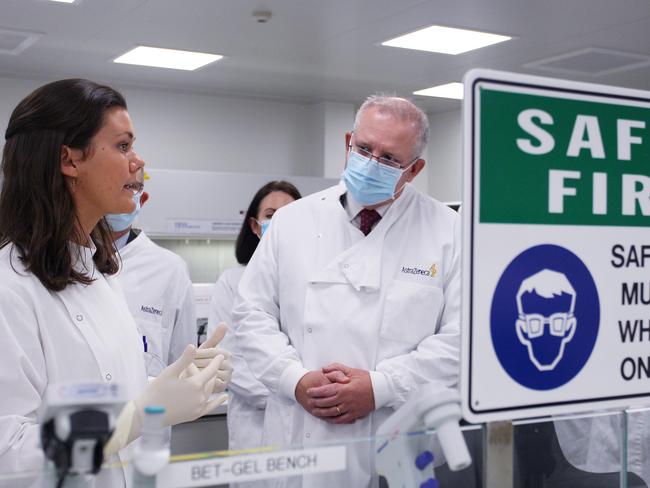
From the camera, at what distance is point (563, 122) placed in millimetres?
803

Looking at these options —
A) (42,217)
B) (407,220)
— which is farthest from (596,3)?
(42,217)

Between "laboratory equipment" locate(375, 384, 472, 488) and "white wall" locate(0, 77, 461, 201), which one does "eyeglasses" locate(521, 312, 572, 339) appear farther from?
"white wall" locate(0, 77, 461, 201)

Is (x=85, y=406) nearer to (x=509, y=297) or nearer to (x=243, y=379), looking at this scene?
(x=509, y=297)

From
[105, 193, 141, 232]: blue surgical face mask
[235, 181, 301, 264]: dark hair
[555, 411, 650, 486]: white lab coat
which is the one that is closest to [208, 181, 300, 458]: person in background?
[235, 181, 301, 264]: dark hair

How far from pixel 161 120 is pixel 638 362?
5.99m

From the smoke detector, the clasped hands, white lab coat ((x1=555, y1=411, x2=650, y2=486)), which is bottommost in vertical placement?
the clasped hands

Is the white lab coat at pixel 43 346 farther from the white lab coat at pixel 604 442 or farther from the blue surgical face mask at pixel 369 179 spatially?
the blue surgical face mask at pixel 369 179

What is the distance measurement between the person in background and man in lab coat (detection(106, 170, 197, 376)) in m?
0.22

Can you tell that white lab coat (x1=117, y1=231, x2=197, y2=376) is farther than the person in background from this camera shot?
No

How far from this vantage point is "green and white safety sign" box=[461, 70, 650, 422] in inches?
30.0

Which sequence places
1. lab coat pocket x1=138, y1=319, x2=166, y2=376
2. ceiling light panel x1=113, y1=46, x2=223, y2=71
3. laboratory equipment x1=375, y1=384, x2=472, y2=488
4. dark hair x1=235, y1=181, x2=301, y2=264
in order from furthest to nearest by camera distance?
ceiling light panel x1=113, y1=46, x2=223, y2=71
dark hair x1=235, y1=181, x2=301, y2=264
lab coat pocket x1=138, y1=319, x2=166, y2=376
laboratory equipment x1=375, y1=384, x2=472, y2=488

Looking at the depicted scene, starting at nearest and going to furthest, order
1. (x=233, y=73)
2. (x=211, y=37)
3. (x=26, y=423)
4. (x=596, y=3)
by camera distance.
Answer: (x=26, y=423), (x=596, y=3), (x=211, y=37), (x=233, y=73)

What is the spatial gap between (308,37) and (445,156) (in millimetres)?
3051

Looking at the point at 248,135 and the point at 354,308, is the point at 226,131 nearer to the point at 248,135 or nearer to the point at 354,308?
the point at 248,135
